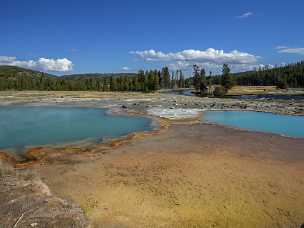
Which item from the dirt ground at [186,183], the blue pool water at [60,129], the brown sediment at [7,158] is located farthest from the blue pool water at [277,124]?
the brown sediment at [7,158]

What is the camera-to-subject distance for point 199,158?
15.4m

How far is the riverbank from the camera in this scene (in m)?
9.00

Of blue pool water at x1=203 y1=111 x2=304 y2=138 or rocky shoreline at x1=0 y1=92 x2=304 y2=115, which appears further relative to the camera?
rocky shoreline at x1=0 y1=92 x2=304 y2=115

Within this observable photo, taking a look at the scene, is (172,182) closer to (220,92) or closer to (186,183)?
(186,183)

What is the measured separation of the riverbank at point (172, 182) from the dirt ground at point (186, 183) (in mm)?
31

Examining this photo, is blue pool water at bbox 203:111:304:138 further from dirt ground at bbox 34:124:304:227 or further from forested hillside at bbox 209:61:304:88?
forested hillside at bbox 209:61:304:88

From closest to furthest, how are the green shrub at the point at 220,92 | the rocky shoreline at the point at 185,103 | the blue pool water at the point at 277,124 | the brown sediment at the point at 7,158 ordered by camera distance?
the brown sediment at the point at 7,158
the blue pool water at the point at 277,124
the rocky shoreline at the point at 185,103
the green shrub at the point at 220,92

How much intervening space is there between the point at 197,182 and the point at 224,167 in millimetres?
2516

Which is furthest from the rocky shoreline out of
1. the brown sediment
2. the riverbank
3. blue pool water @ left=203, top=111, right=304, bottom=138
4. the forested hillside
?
the forested hillside

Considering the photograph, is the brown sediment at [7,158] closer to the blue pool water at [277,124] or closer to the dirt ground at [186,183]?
the dirt ground at [186,183]

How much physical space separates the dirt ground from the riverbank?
0.10ft

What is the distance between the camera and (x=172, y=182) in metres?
11.8

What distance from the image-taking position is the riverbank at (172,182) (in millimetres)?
9000

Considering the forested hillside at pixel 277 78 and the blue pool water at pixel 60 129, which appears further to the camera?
the forested hillside at pixel 277 78
